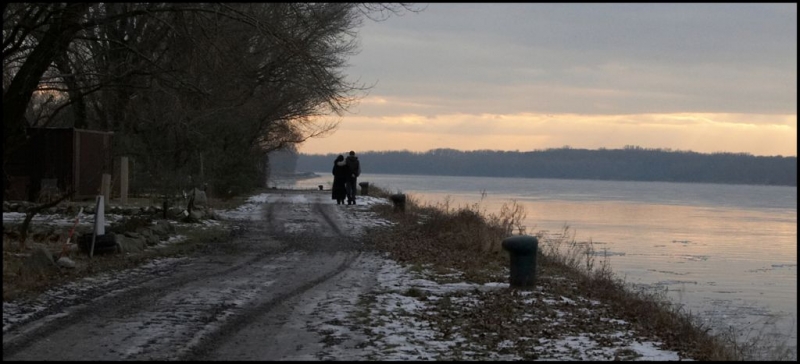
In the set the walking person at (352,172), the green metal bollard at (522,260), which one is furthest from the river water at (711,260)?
the walking person at (352,172)

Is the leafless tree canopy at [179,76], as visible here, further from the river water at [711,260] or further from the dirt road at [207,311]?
the river water at [711,260]

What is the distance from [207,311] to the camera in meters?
9.81

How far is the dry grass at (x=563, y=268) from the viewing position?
9.64m

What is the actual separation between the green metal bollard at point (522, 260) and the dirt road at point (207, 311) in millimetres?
1983

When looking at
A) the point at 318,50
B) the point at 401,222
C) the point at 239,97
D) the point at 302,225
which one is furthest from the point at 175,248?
the point at 239,97

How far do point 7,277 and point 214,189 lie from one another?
68.2 feet

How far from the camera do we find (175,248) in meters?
16.2

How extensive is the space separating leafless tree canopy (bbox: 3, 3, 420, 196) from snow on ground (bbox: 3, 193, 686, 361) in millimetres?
3541

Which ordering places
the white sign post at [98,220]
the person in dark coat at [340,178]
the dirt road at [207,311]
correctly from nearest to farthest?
the dirt road at [207,311] → the white sign post at [98,220] → the person in dark coat at [340,178]

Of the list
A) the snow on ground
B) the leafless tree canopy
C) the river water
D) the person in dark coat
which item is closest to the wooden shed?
the leafless tree canopy

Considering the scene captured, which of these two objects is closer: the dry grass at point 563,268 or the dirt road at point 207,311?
the dirt road at point 207,311

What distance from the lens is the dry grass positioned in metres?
9.64

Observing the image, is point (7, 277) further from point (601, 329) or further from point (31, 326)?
point (601, 329)

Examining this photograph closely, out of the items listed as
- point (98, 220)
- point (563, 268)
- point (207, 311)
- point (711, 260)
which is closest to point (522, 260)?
point (563, 268)
